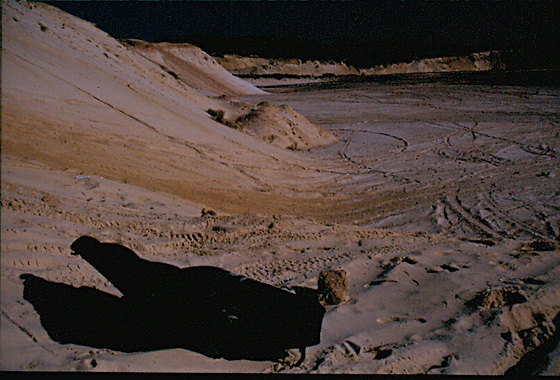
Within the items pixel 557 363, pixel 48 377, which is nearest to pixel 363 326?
pixel 557 363

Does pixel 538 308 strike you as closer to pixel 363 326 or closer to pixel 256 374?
pixel 363 326

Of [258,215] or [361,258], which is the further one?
[258,215]

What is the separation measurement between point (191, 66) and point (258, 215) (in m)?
14.4

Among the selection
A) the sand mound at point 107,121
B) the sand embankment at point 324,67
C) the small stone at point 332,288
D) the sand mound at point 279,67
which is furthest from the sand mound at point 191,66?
the small stone at point 332,288

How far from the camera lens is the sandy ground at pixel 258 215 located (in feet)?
8.63

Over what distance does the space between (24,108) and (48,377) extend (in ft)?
10.6

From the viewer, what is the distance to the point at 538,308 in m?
3.10

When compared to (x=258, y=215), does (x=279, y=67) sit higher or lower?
higher

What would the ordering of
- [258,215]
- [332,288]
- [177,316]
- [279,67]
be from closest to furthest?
[177,316], [332,288], [258,215], [279,67]

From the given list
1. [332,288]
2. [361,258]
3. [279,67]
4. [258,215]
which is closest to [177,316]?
[332,288]

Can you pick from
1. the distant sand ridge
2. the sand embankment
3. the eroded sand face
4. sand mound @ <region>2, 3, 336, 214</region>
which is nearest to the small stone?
the eroded sand face

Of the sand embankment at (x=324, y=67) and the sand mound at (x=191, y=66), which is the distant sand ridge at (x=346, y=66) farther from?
the sand mound at (x=191, y=66)

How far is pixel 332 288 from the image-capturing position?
3092 mm

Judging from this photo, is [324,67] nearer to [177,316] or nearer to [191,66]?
[191,66]
